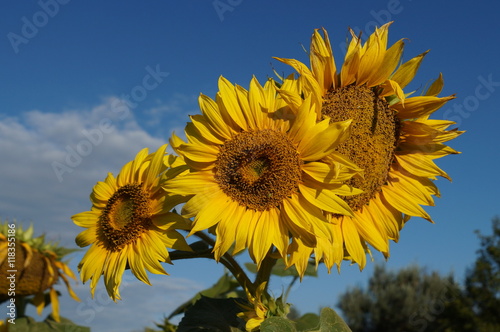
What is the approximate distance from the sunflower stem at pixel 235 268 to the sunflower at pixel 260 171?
0.18 metres

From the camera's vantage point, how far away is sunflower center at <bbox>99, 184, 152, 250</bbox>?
224 cm

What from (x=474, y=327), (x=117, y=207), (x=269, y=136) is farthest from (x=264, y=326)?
(x=474, y=327)

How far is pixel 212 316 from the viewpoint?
2176 millimetres

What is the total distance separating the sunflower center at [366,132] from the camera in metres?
2.05

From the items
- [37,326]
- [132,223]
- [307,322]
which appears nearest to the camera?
[132,223]

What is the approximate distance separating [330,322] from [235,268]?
43 cm

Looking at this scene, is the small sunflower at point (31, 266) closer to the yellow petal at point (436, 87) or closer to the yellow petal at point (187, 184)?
the yellow petal at point (187, 184)

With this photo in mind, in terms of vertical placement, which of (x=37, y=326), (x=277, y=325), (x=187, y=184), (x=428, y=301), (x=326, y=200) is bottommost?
(x=277, y=325)

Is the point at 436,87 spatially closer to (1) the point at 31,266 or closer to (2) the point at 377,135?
(2) the point at 377,135

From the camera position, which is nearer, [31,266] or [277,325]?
[277,325]

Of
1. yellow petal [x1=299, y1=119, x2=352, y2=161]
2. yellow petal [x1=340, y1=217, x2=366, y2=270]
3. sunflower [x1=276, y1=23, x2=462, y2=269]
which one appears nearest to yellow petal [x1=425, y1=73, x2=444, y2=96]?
sunflower [x1=276, y1=23, x2=462, y2=269]

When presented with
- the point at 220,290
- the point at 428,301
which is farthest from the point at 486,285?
the point at 220,290

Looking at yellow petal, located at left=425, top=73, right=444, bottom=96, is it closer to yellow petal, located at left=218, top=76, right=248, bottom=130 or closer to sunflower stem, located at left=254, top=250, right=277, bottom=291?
yellow petal, located at left=218, top=76, right=248, bottom=130

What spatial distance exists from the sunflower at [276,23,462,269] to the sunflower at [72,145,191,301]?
21.8 inches
